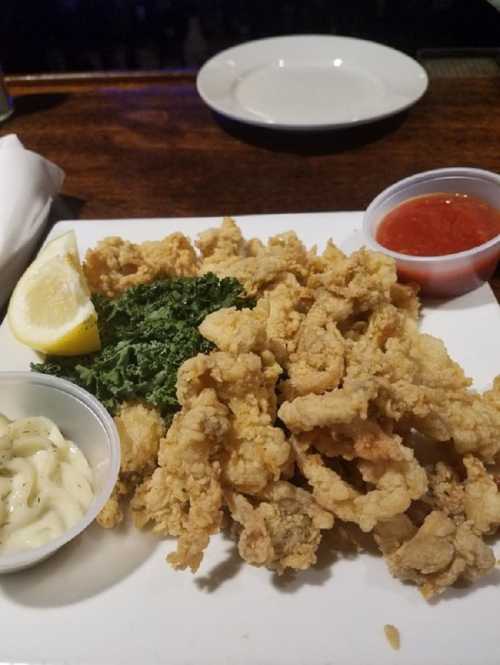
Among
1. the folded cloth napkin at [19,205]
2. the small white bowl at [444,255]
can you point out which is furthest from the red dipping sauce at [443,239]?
the folded cloth napkin at [19,205]

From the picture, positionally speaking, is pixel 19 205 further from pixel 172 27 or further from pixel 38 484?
pixel 172 27

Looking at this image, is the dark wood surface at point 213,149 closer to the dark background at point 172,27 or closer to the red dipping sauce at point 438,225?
the red dipping sauce at point 438,225

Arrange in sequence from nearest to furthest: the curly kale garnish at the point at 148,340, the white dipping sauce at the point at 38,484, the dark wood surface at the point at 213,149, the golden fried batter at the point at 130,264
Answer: the white dipping sauce at the point at 38,484 → the curly kale garnish at the point at 148,340 → the golden fried batter at the point at 130,264 → the dark wood surface at the point at 213,149

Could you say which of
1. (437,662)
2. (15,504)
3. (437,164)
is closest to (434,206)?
(437,164)

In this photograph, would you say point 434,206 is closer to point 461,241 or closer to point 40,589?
point 461,241

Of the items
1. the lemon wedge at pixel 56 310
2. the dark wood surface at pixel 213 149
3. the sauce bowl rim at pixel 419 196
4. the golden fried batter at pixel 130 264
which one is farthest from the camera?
the dark wood surface at pixel 213 149

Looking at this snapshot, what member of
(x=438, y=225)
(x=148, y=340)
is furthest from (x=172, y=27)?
(x=148, y=340)
